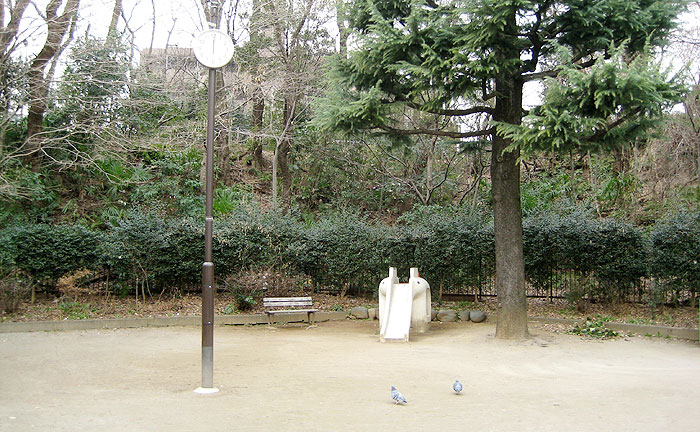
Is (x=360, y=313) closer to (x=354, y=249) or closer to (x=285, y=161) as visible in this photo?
(x=354, y=249)

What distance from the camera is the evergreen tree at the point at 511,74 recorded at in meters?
9.02

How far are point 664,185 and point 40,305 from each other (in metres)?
18.5

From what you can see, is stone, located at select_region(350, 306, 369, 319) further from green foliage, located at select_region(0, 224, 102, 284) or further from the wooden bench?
Result: green foliage, located at select_region(0, 224, 102, 284)

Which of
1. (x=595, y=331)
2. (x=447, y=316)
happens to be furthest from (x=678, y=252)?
(x=447, y=316)

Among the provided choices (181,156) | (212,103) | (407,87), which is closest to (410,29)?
(407,87)

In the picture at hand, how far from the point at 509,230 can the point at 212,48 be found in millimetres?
6632

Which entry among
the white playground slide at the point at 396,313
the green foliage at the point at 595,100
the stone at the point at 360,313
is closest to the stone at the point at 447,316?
the stone at the point at 360,313

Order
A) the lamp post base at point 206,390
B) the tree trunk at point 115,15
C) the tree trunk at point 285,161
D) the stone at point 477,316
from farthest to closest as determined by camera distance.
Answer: the tree trunk at point 285,161 → the tree trunk at point 115,15 → the stone at point 477,316 → the lamp post base at point 206,390

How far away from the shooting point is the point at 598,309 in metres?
14.1

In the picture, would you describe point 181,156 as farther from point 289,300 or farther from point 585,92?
point 585,92

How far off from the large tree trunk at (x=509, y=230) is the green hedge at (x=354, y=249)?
11.2 ft

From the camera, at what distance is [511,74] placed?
1080 cm

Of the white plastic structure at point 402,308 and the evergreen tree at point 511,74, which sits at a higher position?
the evergreen tree at point 511,74

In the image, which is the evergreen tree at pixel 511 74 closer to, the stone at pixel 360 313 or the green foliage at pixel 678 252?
the green foliage at pixel 678 252
